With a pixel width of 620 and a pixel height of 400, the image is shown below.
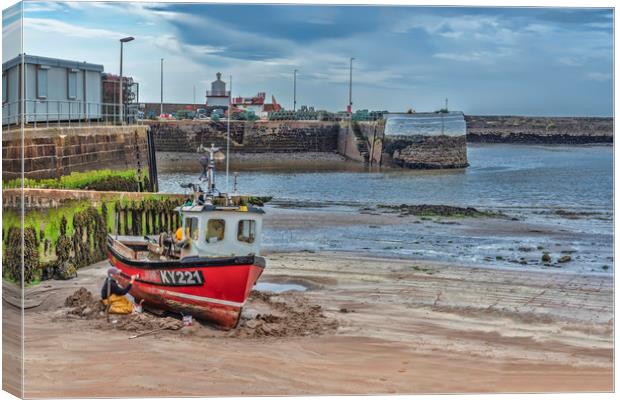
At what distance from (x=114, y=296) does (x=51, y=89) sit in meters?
2.19

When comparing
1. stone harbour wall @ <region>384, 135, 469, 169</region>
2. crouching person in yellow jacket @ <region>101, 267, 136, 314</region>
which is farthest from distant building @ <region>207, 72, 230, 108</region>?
stone harbour wall @ <region>384, 135, 469, 169</region>

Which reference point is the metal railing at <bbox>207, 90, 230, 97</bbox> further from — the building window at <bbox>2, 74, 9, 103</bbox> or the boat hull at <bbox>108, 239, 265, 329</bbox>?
the building window at <bbox>2, 74, 9, 103</bbox>

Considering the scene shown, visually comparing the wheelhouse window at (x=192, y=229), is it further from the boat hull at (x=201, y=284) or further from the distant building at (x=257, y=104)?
the distant building at (x=257, y=104)

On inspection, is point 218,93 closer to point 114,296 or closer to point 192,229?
point 192,229

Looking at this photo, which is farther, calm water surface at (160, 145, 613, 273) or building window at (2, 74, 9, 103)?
A: calm water surface at (160, 145, 613, 273)

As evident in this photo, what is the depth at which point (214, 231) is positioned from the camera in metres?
11.6

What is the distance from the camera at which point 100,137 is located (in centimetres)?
1256

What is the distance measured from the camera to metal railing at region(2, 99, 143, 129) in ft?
36.5

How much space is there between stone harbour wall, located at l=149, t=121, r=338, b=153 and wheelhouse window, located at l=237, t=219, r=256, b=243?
100 centimetres

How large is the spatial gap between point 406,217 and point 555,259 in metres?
2.21

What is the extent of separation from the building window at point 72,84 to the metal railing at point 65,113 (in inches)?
3.1

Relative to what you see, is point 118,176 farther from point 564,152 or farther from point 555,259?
point 564,152

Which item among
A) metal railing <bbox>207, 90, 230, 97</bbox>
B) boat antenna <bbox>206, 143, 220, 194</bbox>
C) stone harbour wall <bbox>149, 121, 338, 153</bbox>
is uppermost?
metal railing <bbox>207, 90, 230, 97</bbox>

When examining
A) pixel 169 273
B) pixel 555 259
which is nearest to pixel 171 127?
pixel 169 273
